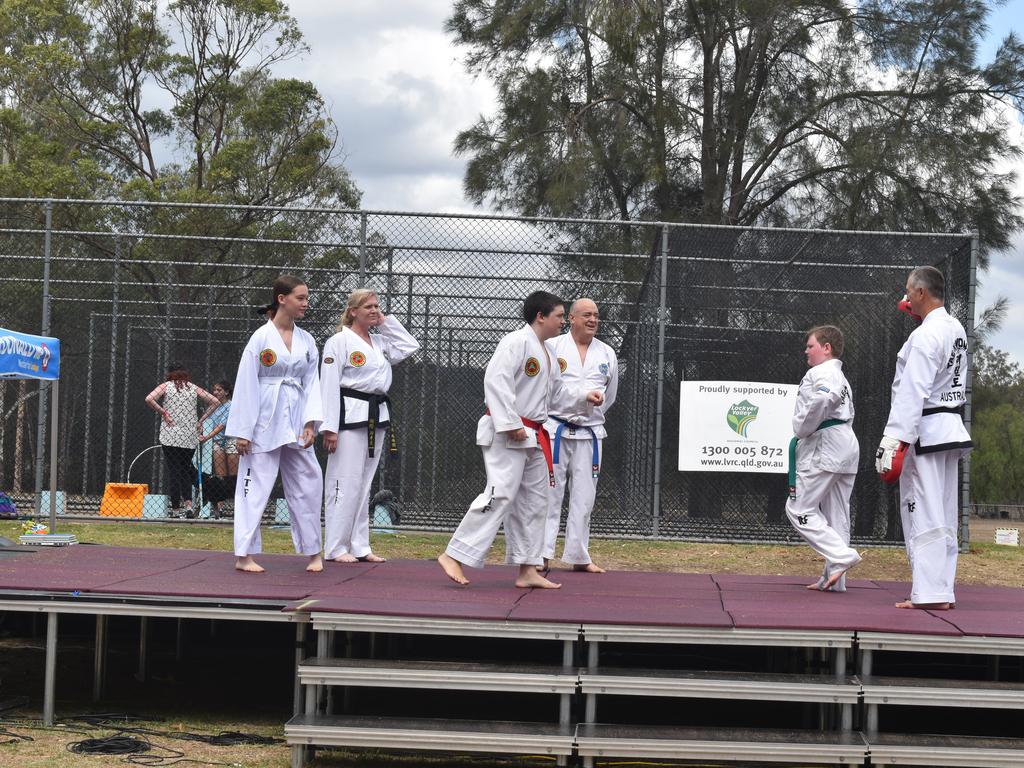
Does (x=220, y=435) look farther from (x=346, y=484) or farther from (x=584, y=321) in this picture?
(x=584, y=321)

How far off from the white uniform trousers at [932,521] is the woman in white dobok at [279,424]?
349 centimetres

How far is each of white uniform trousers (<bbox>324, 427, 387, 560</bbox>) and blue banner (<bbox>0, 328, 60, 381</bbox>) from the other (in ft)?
8.48

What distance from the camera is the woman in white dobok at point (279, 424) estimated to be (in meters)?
7.09

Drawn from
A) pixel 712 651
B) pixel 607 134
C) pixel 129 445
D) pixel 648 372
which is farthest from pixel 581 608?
pixel 607 134

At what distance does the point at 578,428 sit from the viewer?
8000 mm

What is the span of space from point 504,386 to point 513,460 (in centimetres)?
41

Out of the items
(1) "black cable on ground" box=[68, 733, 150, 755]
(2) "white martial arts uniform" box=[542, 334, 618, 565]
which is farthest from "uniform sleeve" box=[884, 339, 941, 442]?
(1) "black cable on ground" box=[68, 733, 150, 755]

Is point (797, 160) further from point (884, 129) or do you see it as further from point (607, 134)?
point (607, 134)

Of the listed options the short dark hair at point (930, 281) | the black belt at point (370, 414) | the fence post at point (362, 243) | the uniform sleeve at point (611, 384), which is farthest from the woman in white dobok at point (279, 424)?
the short dark hair at point (930, 281)

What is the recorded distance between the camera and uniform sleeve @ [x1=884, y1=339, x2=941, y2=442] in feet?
19.5

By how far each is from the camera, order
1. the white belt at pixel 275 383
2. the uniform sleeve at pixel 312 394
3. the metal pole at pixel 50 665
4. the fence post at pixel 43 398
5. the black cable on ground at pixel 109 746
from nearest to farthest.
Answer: the black cable on ground at pixel 109 746 < the metal pole at pixel 50 665 < the white belt at pixel 275 383 < the uniform sleeve at pixel 312 394 < the fence post at pixel 43 398

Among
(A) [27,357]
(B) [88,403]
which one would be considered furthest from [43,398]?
(A) [27,357]

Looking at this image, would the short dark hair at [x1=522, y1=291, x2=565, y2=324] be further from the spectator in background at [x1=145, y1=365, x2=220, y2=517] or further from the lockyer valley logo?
the spectator in background at [x1=145, y1=365, x2=220, y2=517]

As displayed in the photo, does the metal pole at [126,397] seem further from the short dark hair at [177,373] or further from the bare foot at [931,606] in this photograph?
the bare foot at [931,606]
